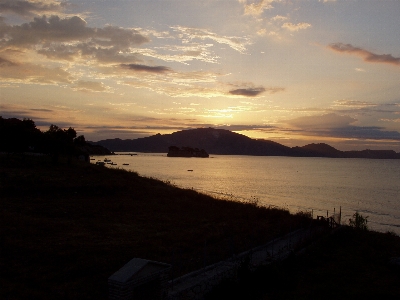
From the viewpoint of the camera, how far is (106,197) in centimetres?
3666

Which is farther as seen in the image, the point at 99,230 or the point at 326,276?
the point at 99,230

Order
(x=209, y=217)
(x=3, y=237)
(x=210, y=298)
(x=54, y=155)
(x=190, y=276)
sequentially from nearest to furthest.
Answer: (x=210, y=298) < (x=190, y=276) < (x=3, y=237) < (x=209, y=217) < (x=54, y=155)

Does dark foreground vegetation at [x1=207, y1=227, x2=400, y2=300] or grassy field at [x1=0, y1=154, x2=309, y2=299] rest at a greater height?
grassy field at [x1=0, y1=154, x2=309, y2=299]

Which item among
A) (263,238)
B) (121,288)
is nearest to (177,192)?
(263,238)

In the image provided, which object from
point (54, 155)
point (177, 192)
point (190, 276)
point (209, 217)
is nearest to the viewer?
point (190, 276)

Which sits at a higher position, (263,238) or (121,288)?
(121,288)

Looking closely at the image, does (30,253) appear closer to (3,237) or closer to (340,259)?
(3,237)

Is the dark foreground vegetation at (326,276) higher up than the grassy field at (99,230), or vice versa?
the grassy field at (99,230)

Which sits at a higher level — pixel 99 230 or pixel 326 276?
pixel 99 230

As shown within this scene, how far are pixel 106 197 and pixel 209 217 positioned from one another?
12.3 meters

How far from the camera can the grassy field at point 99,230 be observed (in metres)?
14.3

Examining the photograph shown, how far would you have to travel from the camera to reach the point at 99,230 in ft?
74.6

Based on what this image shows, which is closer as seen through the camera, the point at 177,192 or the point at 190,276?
the point at 190,276

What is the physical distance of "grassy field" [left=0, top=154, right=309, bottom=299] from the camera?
1430 centimetres
